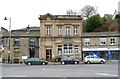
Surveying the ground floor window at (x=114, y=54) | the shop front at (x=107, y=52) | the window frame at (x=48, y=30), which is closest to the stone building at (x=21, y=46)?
the window frame at (x=48, y=30)

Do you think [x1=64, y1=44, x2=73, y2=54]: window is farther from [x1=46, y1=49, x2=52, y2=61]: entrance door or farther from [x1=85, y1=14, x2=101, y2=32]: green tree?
[x1=85, y1=14, x2=101, y2=32]: green tree

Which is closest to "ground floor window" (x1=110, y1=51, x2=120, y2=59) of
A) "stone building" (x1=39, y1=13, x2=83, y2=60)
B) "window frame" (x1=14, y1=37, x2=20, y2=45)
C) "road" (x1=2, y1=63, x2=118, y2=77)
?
"stone building" (x1=39, y1=13, x2=83, y2=60)

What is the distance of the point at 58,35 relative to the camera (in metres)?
64.4

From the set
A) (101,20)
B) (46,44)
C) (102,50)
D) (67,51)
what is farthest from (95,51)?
(101,20)

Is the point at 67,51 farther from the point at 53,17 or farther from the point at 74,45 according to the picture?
the point at 53,17

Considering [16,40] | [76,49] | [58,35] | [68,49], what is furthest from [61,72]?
[16,40]

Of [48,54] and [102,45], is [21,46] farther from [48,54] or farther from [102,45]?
[102,45]

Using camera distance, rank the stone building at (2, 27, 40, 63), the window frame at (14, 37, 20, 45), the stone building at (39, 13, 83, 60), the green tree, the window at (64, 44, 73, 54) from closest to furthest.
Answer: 1. the window at (64, 44, 73, 54)
2. the stone building at (39, 13, 83, 60)
3. the stone building at (2, 27, 40, 63)
4. the window frame at (14, 37, 20, 45)
5. the green tree

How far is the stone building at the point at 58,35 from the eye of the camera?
64.1 meters

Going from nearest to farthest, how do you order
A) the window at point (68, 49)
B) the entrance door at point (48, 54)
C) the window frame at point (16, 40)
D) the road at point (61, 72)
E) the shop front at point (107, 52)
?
the road at point (61, 72) → the window at point (68, 49) → the entrance door at point (48, 54) → the shop front at point (107, 52) → the window frame at point (16, 40)

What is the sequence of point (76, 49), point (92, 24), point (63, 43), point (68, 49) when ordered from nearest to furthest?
1. point (68, 49)
2. point (63, 43)
3. point (76, 49)
4. point (92, 24)

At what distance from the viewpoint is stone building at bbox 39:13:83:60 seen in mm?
64125

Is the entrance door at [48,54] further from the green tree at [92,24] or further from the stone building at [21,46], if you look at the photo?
the green tree at [92,24]

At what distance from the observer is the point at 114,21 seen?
296ft
